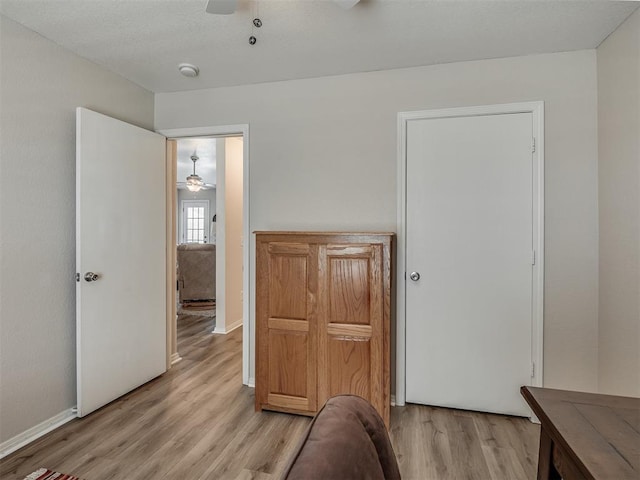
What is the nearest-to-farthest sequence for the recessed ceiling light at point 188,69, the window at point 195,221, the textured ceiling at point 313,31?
the textured ceiling at point 313,31, the recessed ceiling light at point 188,69, the window at point 195,221

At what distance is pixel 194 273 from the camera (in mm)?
5668

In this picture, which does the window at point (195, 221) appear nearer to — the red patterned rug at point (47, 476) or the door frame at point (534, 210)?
the door frame at point (534, 210)

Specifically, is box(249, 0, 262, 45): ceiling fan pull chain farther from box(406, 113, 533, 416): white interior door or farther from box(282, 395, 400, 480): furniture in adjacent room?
box(282, 395, 400, 480): furniture in adjacent room

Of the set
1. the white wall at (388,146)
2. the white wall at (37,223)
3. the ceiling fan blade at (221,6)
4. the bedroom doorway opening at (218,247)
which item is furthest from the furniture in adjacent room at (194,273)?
the ceiling fan blade at (221,6)

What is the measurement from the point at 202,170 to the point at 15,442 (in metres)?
6.52

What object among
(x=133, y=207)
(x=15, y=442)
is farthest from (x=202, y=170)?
(x=15, y=442)

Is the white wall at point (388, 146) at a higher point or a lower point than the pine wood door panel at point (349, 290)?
higher

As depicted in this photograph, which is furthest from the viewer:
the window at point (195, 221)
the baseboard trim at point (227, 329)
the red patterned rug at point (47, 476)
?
the window at point (195, 221)

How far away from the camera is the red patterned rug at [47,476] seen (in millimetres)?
1735

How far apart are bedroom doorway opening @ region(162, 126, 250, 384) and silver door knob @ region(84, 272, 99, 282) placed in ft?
2.80

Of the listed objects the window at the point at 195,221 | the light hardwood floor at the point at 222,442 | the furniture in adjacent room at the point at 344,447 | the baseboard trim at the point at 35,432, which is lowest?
the light hardwood floor at the point at 222,442

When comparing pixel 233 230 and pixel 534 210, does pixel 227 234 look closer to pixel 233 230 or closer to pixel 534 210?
pixel 233 230

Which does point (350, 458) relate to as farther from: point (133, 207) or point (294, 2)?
point (133, 207)

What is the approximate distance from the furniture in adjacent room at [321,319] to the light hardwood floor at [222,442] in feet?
0.80
